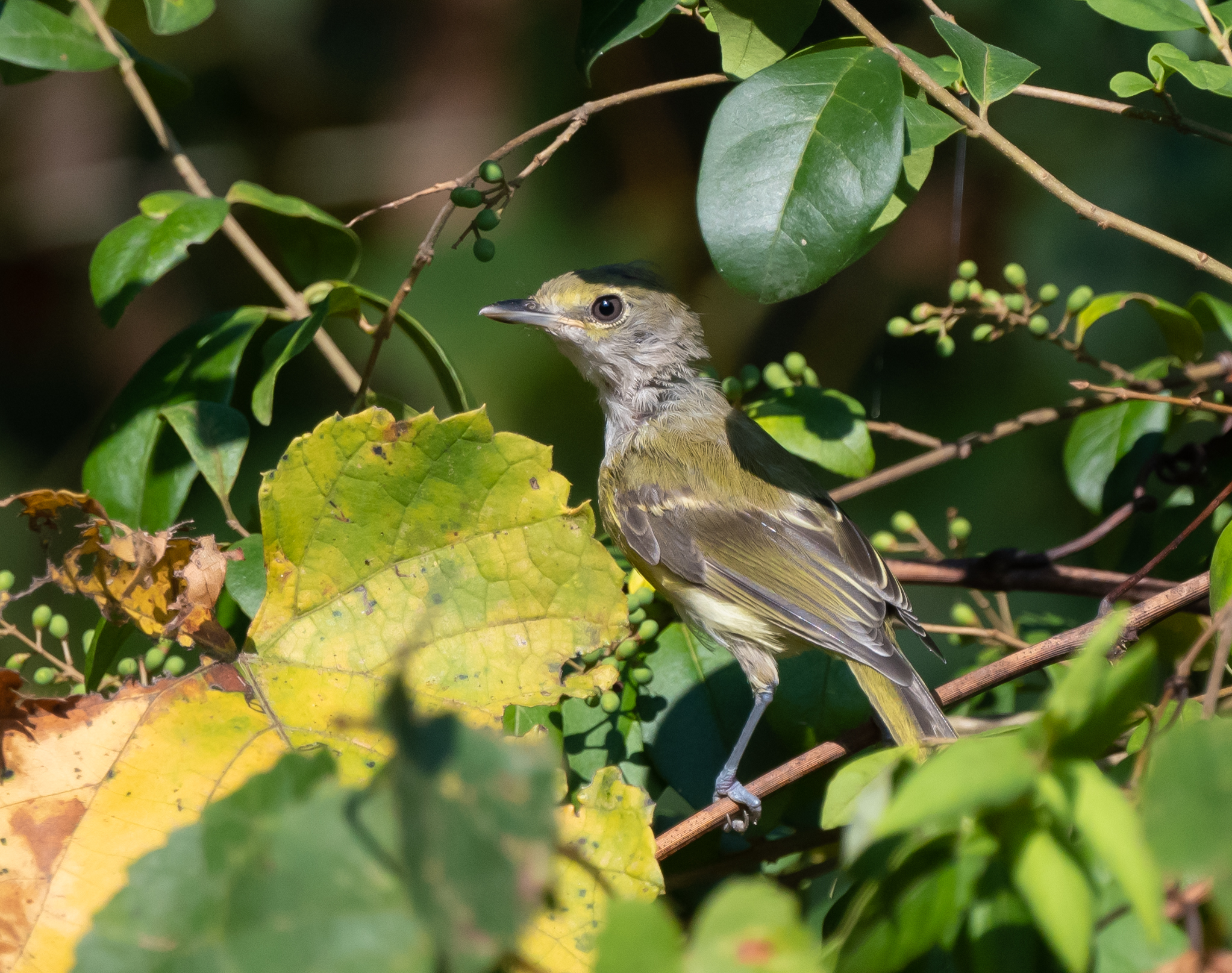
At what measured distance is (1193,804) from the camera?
0.70 metres

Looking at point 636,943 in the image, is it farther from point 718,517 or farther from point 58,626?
point 718,517

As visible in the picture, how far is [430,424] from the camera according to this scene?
1399 mm

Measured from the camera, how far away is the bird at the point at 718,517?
2088mm

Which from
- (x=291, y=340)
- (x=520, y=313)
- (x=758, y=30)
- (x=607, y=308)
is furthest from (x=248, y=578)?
(x=607, y=308)

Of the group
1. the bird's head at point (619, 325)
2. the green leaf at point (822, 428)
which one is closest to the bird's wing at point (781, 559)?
the green leaf at point (822, 428)

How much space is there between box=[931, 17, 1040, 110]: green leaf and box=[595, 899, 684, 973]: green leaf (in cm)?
130

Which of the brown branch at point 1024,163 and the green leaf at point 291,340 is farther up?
the brown branch at point 1024,163

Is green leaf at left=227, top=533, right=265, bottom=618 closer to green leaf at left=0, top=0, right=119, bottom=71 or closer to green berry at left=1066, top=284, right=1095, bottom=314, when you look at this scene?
green leaf at left=0, top=0, right=119, bottom=71

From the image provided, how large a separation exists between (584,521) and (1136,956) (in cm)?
83

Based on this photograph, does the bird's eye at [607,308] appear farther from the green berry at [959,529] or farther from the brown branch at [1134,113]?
the brown branch at [1134,113]

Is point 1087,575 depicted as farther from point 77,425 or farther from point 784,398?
point 77,425

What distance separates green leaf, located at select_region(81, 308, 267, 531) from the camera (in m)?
1.77

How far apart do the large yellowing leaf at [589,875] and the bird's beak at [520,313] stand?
168cm

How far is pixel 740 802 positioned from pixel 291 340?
102 cm
